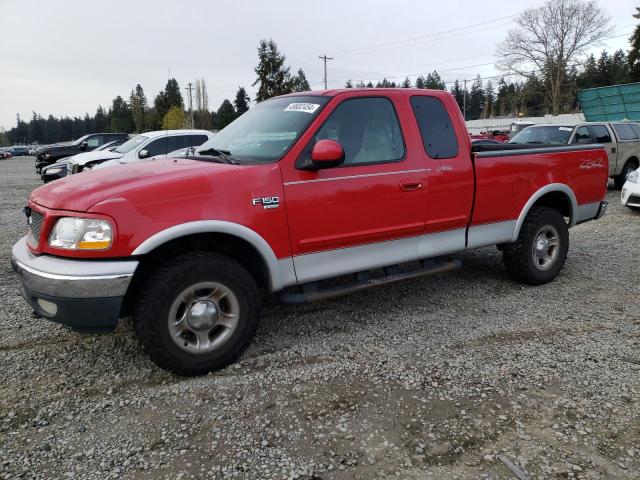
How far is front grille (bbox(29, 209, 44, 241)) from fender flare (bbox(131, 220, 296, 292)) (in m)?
0.78

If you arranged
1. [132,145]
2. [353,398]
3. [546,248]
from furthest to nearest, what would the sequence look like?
[132,145] < [546,248] < [353,398]

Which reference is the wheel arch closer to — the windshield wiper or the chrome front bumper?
the windshield wiper

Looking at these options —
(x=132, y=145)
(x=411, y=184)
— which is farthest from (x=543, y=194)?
(x=132, y=145)

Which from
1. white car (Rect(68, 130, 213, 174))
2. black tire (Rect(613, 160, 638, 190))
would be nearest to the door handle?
white car (Rect(68, 130, 213, 174))

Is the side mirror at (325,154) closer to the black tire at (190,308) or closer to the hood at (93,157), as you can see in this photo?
the black tire at (190,308)

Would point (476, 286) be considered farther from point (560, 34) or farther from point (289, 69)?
point (289, 69)

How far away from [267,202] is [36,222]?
1596 mm

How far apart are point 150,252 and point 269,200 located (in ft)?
2.82

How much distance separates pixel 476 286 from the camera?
5176 millimetres

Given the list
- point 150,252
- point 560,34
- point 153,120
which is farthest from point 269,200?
point 153,120

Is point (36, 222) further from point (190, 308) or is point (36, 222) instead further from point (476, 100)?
point (476, 100)

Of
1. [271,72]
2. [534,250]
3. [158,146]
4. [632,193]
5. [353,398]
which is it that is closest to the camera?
[353,398]

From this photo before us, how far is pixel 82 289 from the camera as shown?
286cm

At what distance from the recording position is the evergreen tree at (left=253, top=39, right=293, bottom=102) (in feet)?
218
